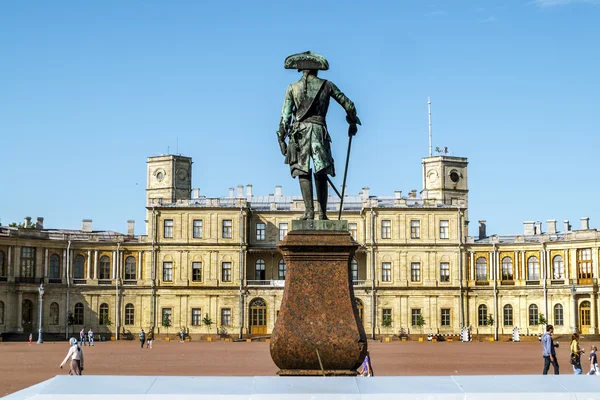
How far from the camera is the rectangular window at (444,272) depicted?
7725 centimetres

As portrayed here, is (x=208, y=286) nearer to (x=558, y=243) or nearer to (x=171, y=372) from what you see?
(x=558, y=243)

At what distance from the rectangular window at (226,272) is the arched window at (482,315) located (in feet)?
67.5

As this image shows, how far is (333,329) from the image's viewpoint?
11609 millimetres

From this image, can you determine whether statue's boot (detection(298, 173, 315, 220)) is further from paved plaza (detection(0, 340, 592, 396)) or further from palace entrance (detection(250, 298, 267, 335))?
palace entrance (detection(250, 298, 267, 335))

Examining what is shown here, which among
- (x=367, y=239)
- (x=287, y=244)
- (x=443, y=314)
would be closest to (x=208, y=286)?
(x=367, y=239)

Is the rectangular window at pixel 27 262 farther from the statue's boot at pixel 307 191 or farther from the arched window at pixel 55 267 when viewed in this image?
the statue's boot at pixel 307 191

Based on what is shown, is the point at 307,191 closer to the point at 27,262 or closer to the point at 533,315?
the point at 27,262

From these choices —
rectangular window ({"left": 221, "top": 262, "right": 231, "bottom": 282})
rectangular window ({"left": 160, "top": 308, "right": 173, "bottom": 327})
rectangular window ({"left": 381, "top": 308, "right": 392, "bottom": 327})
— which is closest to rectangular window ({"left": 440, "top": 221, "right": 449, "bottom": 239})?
rectangular window ({"left": 381, "top": 308, "right": 392, "bottom": 327})

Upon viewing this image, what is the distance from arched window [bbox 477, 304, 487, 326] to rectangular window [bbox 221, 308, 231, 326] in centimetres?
2029

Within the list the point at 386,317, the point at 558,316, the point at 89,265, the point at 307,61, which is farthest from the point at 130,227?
the point at 307,61

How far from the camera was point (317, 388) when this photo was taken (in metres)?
7.89

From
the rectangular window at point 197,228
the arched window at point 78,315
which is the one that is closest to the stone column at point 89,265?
the arched window at point 78,315

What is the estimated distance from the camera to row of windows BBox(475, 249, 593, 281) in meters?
74.8

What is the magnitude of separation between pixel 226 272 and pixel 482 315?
21.2m
